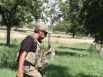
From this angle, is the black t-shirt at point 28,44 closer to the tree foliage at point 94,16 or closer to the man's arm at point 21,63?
the man's arm at point 21,63

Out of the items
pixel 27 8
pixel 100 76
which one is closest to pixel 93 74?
pixel 100 76

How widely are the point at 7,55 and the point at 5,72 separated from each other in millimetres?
3716

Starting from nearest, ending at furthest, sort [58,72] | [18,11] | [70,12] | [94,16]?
1. [58,72]
2. [94,16]
3. [18,11]
4. [70,12]

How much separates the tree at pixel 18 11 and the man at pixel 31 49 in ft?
109

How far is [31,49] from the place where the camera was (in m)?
8.02

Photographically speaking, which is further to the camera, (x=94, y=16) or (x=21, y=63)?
(x=94, y=16)

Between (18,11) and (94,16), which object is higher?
(18,11)

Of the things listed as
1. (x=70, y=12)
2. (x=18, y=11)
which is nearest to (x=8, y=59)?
(x=18, y=11)

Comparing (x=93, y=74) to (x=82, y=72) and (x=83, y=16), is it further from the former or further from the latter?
(x=83, y=16)

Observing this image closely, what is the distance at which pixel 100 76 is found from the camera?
17.7 m

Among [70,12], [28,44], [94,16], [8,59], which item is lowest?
[8,59]

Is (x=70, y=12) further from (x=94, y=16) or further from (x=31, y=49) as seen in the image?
(x=31, y=49)

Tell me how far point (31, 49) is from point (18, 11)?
34684 millimetres

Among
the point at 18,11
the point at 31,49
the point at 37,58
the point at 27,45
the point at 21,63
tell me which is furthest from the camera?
the point at 18,11
